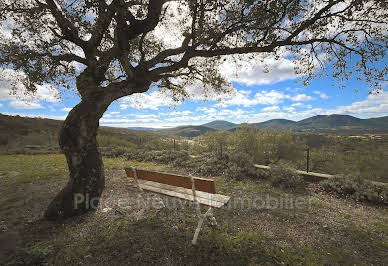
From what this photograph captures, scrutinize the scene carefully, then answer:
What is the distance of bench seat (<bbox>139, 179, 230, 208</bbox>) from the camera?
3.21 m

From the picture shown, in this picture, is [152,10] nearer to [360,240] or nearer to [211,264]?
[211,264]

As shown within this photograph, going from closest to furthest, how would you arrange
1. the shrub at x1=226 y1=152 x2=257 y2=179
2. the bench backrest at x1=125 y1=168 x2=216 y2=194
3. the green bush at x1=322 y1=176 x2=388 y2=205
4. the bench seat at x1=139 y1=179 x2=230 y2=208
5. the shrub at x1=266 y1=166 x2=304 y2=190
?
the bench backrest at x1=125 y1=168 x2=216 y2=194 < the bench seat at x1=139 y1=179 x2=230 y2=208 < the green bush at x1=322 y1=176 x2=388 y2=205 < the shrub at x1=266 y1=166 x2=304 y2=190 < the shrub at x1=226 y1=152 x2=257 y2=179

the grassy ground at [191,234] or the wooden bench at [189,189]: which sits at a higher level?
the wooden bench at [189,189]

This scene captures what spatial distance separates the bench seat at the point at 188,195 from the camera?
3213mm

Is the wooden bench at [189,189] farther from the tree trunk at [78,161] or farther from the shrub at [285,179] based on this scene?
the shrub at [285,179]

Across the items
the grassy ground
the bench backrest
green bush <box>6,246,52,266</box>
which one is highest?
the bench backrest

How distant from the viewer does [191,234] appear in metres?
3.40

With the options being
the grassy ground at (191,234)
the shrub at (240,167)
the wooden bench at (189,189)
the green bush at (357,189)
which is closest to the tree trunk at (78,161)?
the grassy ground at (191,234)

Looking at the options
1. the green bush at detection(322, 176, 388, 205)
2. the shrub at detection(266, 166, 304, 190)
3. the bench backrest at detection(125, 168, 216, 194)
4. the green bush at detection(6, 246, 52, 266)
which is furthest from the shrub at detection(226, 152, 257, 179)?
the green bush at detection(6, 246, 52, 266)

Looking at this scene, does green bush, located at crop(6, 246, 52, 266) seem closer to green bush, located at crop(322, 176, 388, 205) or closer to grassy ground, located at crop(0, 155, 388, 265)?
grassy ground, located at crop(0, 155, 388, 265)

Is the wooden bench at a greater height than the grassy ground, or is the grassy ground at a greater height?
the wooden bench

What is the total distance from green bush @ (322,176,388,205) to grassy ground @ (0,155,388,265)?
13.7 inches

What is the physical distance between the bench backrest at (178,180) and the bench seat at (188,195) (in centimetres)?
27

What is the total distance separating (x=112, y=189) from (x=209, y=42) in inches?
229
